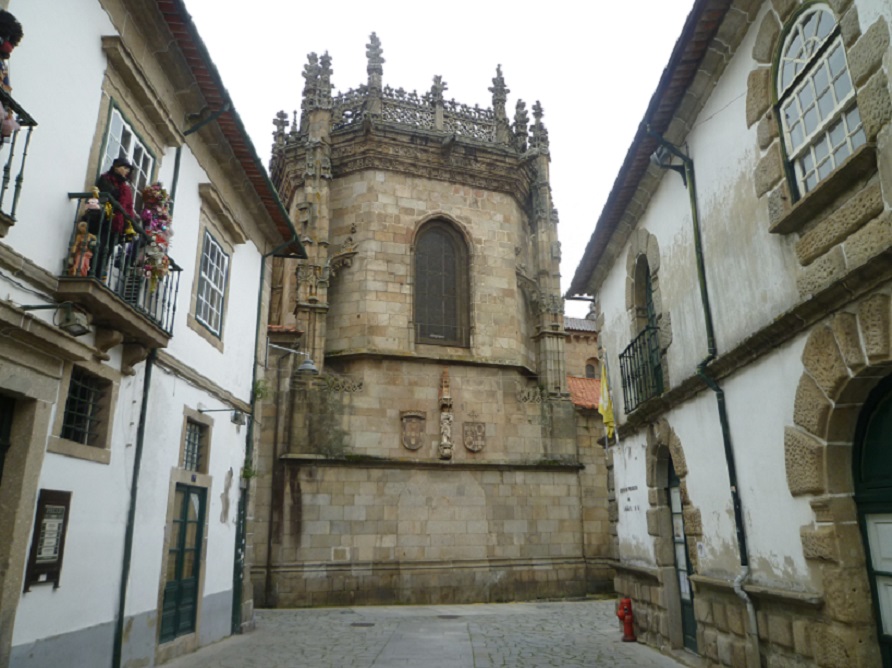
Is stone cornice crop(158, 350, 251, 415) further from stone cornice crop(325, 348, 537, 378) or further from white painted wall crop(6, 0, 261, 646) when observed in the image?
stone cornice crop(325, 348, 537, 378)

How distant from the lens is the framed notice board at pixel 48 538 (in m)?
6.21

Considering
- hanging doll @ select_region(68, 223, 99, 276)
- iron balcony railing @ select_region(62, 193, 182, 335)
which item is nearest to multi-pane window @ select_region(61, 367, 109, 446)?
iron balcony railing @ select_region(62, 193, 182, 335)

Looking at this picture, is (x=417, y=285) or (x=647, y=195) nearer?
(x=647, y=195)

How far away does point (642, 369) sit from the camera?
10.6m

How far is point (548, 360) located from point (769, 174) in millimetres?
13623

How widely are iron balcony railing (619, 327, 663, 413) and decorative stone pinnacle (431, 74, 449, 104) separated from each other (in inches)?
502

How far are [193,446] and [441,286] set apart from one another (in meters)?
10.7

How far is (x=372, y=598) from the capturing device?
16.3 meters

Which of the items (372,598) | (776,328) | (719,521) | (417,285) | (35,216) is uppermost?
(417,285)

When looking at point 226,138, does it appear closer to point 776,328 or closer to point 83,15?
point 83,15

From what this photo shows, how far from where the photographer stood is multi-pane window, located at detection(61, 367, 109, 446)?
7113 mm

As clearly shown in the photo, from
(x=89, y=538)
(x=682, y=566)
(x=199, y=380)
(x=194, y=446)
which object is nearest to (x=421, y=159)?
(x=199, y=380)

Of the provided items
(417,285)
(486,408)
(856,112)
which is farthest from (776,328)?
(417,285)

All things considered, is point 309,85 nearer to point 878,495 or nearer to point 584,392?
point 584,392
